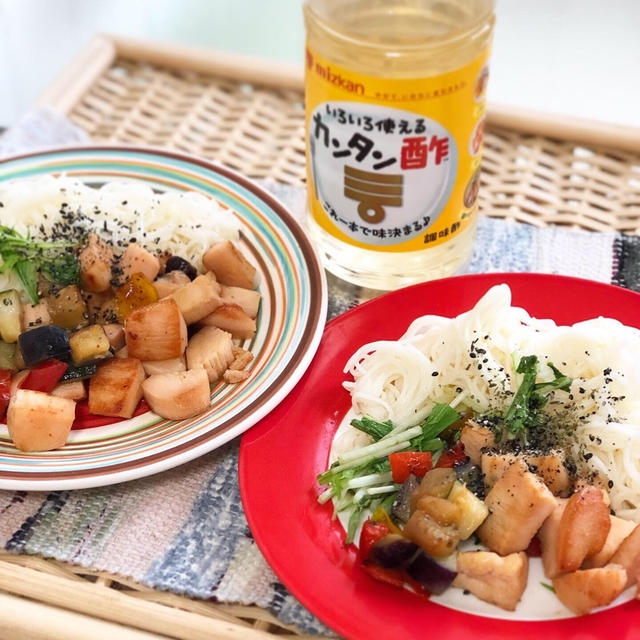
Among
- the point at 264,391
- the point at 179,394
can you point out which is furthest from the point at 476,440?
the point at 179,394

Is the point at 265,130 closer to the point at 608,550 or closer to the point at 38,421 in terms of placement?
the point at 38,421

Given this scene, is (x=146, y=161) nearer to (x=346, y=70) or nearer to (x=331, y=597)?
(x=346, y=70)

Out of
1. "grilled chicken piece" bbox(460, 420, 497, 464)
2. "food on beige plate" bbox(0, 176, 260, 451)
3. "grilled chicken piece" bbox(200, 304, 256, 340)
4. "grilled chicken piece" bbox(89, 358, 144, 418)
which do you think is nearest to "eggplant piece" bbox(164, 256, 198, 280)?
"food on beige plate" bbox(0, 176, 260, 451)

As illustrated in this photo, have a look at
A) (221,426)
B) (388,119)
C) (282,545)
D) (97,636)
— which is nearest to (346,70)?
(388,119)

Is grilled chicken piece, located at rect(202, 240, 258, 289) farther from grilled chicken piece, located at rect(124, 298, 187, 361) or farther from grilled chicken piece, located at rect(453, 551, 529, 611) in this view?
grilled chicken piece, located at rect(453, 551, 529, 611)

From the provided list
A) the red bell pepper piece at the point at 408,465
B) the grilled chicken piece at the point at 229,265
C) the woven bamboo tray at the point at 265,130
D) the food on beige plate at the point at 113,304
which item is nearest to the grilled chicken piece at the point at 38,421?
the food on beige plate at the point at 113,304
